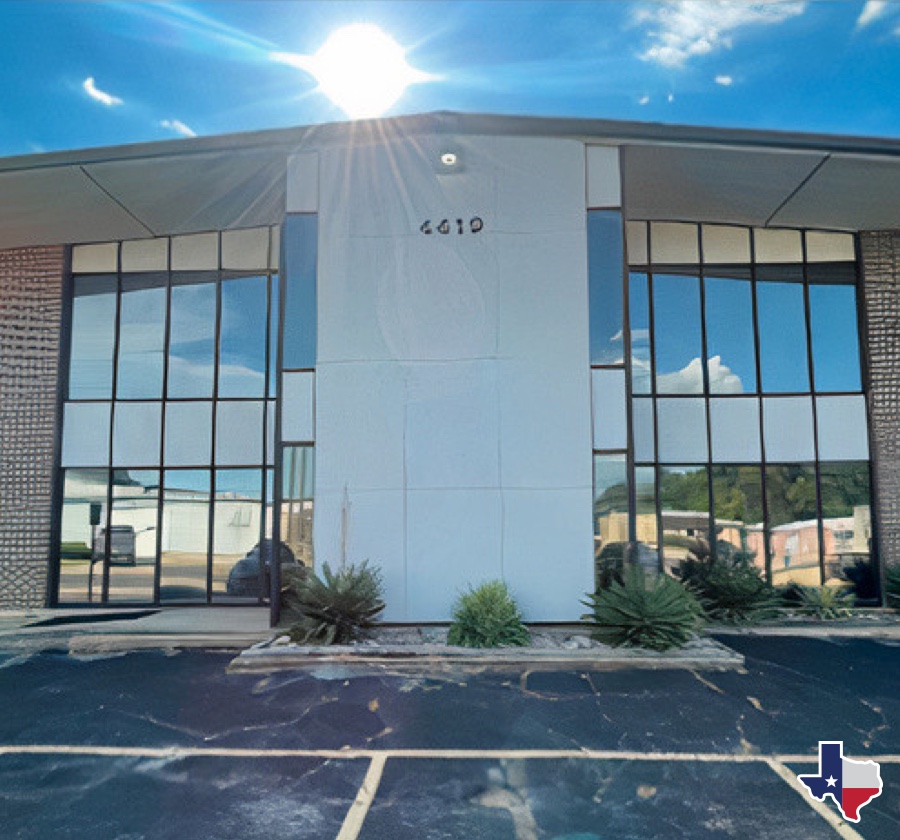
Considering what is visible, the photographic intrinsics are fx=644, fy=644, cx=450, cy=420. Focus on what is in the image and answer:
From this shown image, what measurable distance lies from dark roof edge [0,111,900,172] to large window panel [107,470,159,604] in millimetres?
6175

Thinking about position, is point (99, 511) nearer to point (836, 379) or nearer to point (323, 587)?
point (323, 587)

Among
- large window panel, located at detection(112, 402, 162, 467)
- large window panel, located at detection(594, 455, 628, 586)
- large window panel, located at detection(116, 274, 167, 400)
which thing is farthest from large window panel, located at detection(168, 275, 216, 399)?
large window panel, located at detection(594, 455, 628, 586)

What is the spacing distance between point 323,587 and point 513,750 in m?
4.60

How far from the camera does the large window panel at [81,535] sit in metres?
13.3

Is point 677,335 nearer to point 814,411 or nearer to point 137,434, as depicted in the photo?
point 814,411

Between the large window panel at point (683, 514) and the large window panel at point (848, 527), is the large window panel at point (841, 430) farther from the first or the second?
the large window panel at point (683, 514)

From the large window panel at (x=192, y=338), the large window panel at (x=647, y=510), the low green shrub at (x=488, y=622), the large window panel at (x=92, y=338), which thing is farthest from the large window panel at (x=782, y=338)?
the large window panel at (x=92, y=338)

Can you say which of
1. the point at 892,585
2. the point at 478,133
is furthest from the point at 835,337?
the point at 478,133

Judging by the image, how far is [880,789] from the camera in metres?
5.22

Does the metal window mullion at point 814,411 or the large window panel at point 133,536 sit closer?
the metal window mullion at point 814,411

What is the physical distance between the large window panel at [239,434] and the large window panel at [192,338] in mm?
652

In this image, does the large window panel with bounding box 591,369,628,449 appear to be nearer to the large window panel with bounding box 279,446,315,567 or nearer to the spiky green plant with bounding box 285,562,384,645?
the spiky green plant with bounding box 285,562,384,645

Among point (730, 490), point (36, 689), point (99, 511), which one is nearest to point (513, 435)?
point (730, 490)

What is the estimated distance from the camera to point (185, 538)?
13.2 metres
